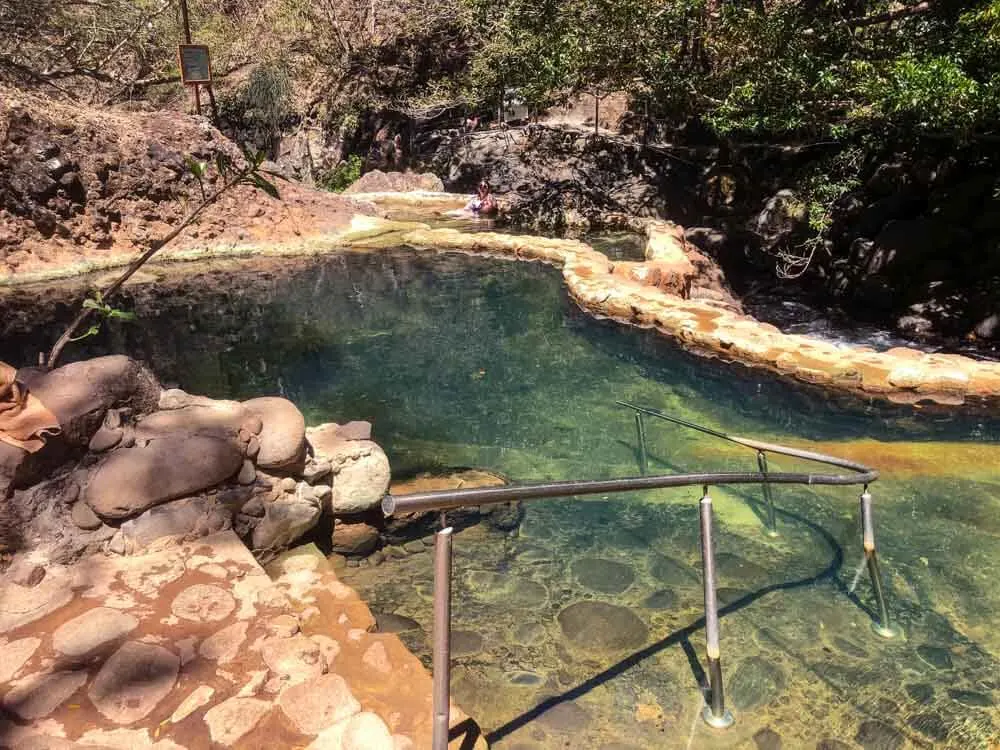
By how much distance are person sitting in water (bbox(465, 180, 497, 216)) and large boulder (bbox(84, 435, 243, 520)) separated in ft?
34.9

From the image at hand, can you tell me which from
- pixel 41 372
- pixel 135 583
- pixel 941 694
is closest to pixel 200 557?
pixel 135 583

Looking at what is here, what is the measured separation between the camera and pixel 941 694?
2.54 meters

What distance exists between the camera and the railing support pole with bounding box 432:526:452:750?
1.58m

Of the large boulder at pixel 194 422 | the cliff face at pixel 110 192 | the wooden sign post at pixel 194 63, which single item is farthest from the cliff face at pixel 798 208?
the large boulder at pixel 194 422

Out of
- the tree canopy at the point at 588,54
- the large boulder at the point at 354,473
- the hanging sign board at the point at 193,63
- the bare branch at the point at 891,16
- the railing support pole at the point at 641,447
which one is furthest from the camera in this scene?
the hanging sign board at the point at 193,63

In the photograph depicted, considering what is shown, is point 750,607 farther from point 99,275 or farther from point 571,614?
point 99,275

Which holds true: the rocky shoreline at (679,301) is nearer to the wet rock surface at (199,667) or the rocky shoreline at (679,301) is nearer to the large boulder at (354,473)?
the large boulder at (354,473)

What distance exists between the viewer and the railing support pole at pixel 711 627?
2.21 meters

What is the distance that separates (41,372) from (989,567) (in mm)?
4603

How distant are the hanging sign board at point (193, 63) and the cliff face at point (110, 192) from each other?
2.89 ft

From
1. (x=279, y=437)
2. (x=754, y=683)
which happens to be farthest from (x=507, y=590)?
(x=279, y=437)

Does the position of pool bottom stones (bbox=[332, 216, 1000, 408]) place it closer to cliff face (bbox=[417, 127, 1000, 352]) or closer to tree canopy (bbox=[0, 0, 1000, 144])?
cliff face (bbox=[417, 127, 1000, 352])

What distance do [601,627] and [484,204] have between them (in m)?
11.4

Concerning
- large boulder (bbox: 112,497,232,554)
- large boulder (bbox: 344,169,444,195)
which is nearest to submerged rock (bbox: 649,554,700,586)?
large boulder (bbox: 112,497,232,554)
